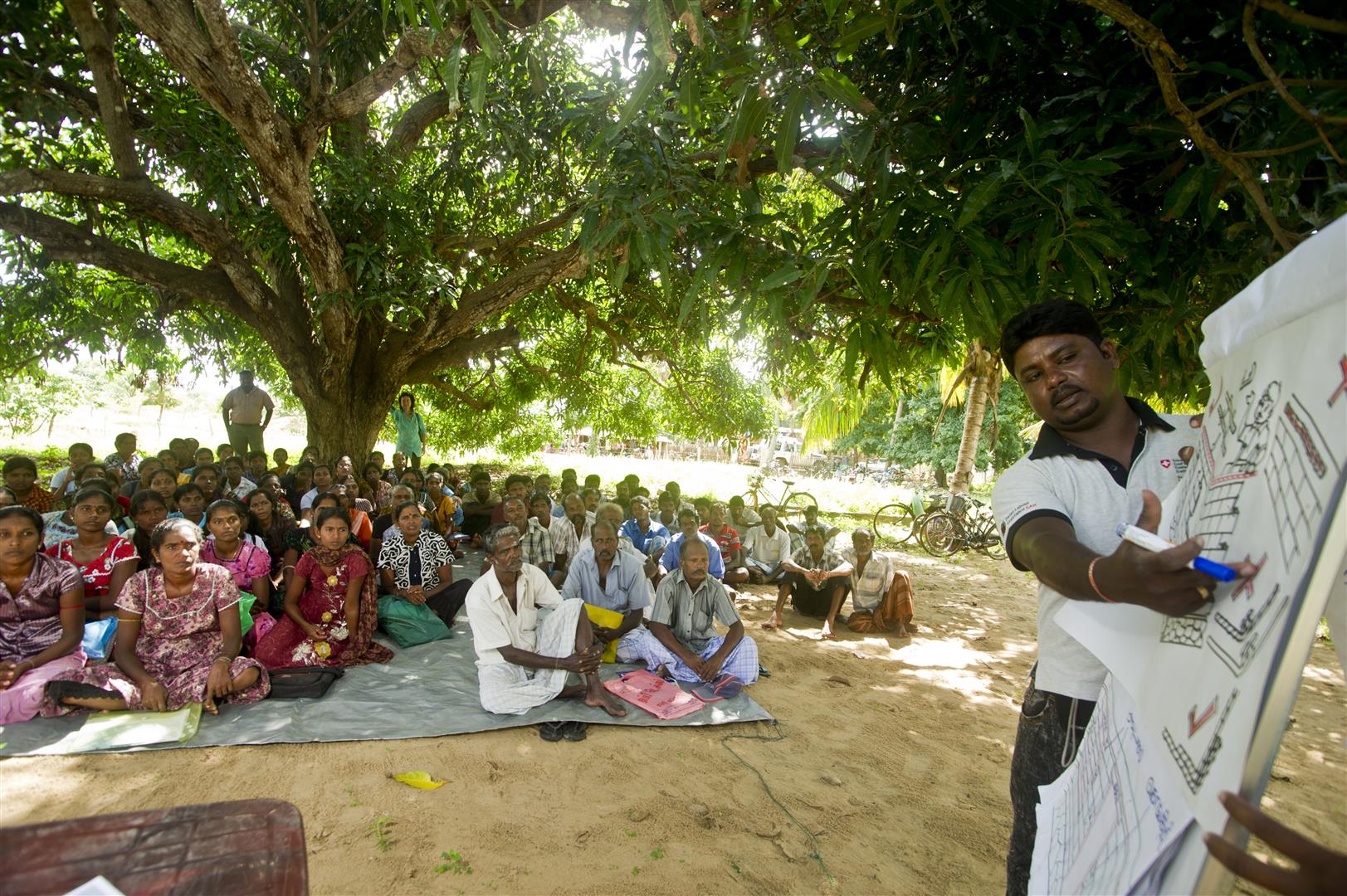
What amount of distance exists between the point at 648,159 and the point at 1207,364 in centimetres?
244

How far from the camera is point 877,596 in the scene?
6.00m

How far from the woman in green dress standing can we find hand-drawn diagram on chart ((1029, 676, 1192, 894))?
30.5 ft

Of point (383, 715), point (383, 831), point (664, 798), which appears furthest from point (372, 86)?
point (664, 798)

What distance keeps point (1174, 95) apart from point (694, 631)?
368cm

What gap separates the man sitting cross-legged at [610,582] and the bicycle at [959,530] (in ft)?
20.8

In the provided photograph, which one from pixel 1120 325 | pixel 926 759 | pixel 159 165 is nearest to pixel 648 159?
pixel 1120 325

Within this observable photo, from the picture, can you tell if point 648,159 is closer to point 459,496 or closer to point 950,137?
point 950,137

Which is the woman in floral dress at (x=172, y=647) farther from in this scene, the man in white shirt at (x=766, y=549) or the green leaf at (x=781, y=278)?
the man in white shirt at (x=766, y=549)

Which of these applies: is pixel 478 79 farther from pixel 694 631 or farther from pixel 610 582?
pixel 610 582

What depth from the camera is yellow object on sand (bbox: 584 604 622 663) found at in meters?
4.75

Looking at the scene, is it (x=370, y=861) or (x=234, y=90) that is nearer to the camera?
(x=370, y=861)

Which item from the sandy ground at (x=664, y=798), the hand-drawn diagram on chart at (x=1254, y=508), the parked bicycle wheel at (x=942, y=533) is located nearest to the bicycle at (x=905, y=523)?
the parked bicycle wheel at (x=942, y=533)

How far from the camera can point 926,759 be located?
362 centimetres

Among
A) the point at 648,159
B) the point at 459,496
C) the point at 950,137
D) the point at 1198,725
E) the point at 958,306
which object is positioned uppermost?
the point at 950,137
